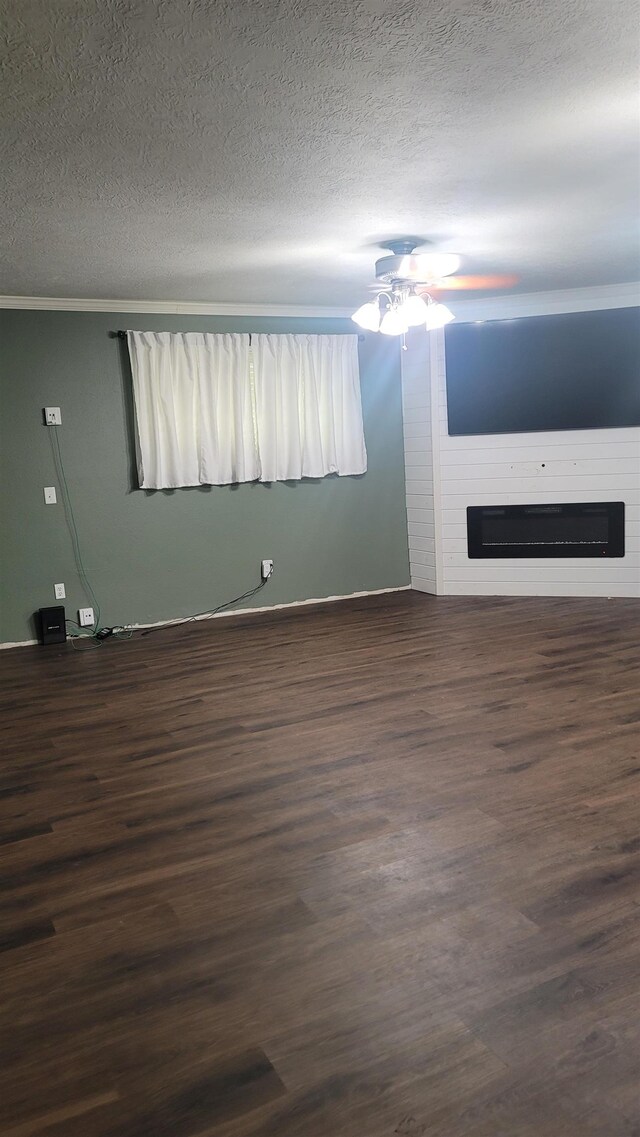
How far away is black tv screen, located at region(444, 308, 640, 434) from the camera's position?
19.9 feet

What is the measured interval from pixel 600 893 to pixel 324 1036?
3.10 feet

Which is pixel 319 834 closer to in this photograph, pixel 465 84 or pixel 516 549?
pixel 465 84

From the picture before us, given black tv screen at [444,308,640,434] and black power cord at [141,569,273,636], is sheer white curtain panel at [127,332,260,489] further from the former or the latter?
black tv screen at [444,308,640,434]

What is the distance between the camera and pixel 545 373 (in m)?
6.21

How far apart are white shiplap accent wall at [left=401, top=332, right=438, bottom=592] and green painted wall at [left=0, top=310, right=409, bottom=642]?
4.3 inches

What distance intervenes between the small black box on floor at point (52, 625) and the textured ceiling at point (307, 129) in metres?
2.27

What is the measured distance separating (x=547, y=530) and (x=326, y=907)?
4.65 m

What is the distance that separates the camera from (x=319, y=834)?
272 cm

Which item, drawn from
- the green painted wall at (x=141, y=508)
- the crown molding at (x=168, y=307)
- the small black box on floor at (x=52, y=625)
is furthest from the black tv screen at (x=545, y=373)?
the small black box on floor at (x=52, y=625)

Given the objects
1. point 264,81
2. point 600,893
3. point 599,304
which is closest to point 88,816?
point 600,893

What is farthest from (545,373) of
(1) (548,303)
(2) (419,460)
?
(2) (419,460)

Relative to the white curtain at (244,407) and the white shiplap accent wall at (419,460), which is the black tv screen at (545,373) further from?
the white curtain at (244,407)

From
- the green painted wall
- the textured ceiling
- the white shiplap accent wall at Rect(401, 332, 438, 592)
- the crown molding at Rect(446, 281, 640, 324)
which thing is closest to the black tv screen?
the crown molding at Rect(446, 281, 640, 324)

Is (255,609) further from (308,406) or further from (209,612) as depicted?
(308,406)
